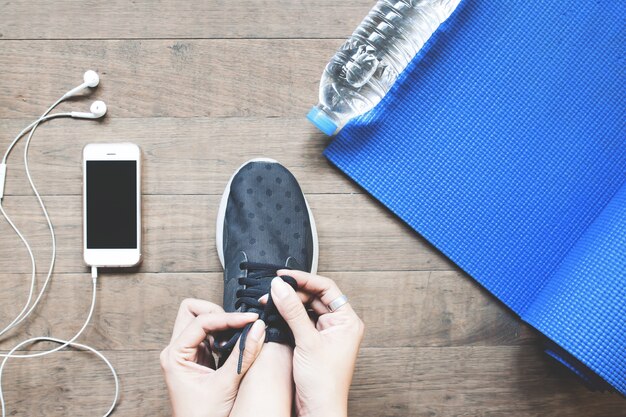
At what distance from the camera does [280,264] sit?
0.92m

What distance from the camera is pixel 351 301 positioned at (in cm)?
95

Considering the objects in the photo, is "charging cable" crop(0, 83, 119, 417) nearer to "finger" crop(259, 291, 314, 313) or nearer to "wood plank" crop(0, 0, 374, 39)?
"wood plank" crop(0, 0, 374, 39)

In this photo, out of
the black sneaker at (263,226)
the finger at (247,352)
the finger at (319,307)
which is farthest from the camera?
the black sneaker at (263,226)

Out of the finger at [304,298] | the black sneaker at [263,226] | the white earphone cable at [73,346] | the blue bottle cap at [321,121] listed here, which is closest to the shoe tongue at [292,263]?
the black sneaker at [263,226]

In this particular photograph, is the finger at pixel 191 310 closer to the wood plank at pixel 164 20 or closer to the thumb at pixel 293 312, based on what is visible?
the thumb at pixel 293 312

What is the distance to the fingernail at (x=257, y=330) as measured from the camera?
704mm

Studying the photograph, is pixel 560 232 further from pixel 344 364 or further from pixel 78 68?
pixel 78 68

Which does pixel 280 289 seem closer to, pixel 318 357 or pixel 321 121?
pixel 318 357

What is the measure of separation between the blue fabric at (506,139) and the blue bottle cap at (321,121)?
0.05m

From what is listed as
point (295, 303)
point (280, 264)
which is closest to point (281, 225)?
point (280, 264)

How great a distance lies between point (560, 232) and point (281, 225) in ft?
1.50

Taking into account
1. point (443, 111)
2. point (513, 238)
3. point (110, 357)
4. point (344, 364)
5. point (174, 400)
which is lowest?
point (110, 357)

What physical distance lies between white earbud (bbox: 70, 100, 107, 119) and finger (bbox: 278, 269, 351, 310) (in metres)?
0.41

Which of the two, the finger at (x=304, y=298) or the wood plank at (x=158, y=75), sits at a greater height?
the wood plank at (x=158, y=75)
